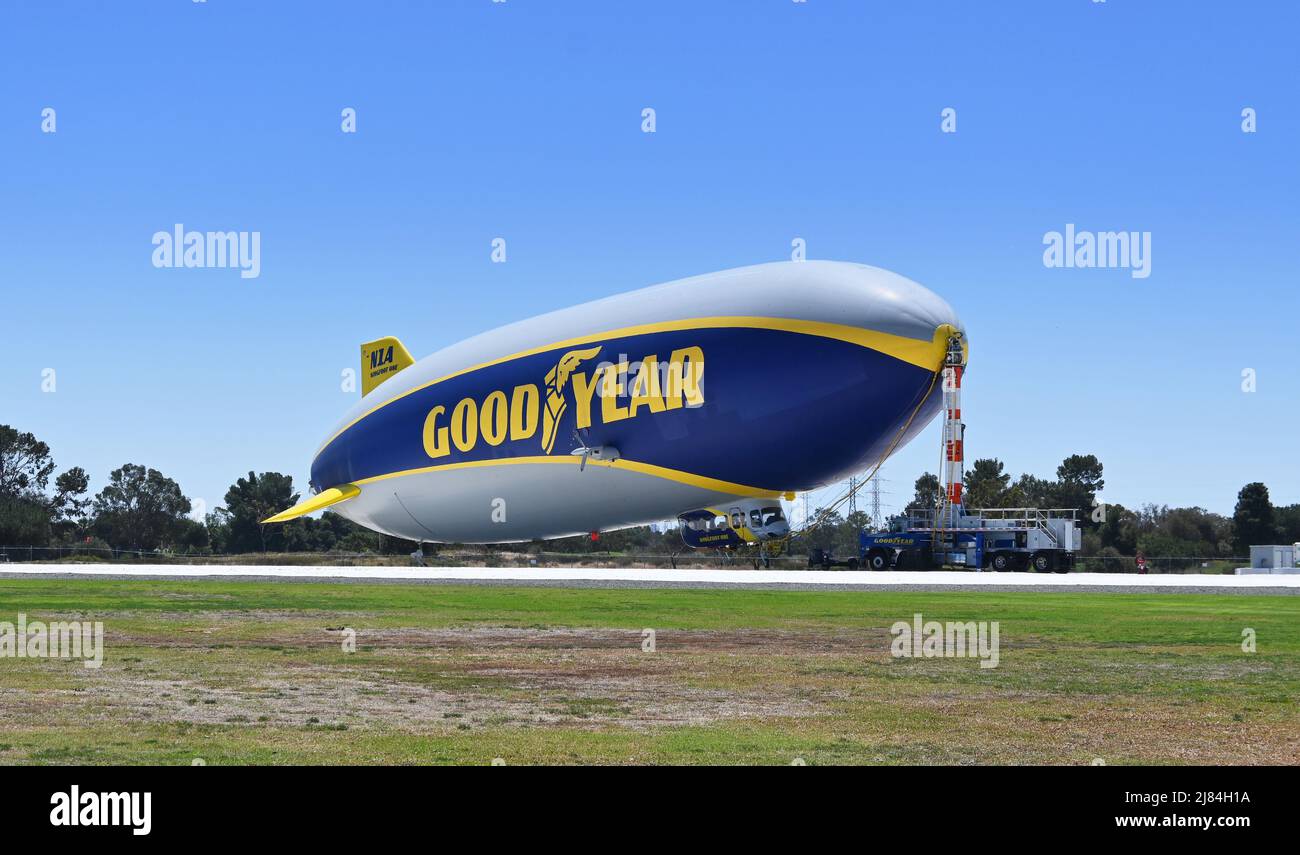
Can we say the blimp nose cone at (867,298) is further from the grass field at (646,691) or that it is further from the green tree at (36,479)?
the green tree at (36,479)

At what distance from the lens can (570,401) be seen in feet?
171

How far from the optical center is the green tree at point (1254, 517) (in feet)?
434

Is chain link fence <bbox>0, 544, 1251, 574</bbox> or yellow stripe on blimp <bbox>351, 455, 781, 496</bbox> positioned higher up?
yellow stripe on blimp <bbox>351, 455, 781, 496</bbox>

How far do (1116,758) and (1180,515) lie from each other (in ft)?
507

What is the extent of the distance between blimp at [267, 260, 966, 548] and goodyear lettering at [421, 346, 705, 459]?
0.23 feet

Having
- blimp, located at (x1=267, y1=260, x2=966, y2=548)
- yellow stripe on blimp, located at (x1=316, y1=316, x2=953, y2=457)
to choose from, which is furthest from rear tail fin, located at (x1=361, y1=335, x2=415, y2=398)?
yellow stripe on blimp, located at (x1=316, y1=316, x2=953, y2=457)

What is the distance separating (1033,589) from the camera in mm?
42500

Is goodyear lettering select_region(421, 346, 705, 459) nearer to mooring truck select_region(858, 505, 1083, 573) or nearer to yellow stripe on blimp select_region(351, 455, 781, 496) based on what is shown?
yellow stripe on blimp select_region(351, 455, 781, 496)

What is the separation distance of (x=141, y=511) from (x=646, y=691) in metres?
168

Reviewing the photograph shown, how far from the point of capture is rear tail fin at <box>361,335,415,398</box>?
259ft

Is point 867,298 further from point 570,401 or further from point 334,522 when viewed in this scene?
point 334,522

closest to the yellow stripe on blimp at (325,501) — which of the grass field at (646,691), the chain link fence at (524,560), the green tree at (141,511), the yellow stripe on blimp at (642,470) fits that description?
the yellow stripe on blimp at (642,470)
